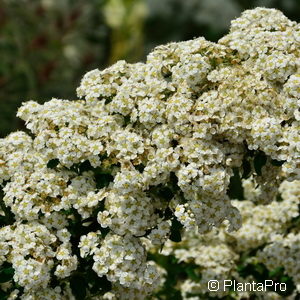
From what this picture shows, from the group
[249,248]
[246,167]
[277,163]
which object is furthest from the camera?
[249,248]

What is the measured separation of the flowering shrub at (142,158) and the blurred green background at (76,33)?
4725 mm

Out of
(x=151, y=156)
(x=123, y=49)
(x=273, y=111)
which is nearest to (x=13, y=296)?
(x=151, y=156)

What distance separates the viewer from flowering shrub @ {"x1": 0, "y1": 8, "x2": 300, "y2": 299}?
297cm

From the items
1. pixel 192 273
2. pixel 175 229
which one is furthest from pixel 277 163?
pixel 192 273

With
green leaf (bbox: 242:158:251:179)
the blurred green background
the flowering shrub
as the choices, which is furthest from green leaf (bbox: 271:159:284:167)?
the blurred green background

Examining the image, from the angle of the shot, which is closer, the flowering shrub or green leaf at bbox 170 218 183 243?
the flowering shrub

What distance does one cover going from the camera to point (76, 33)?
9.93 m

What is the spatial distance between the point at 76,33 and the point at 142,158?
7130mm

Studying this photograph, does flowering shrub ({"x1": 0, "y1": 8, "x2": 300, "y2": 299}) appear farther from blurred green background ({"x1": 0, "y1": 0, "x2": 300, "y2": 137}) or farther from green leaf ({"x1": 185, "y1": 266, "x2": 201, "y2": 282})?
blurred green background ({"x1": 0, "y1": 0, "x2": 300, "y2": 137})

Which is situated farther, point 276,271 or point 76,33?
point 76,33

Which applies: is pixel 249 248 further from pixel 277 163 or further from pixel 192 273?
pixel 277 163

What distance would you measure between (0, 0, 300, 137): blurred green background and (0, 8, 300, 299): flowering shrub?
4.72m

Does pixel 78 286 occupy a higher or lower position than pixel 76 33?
lower

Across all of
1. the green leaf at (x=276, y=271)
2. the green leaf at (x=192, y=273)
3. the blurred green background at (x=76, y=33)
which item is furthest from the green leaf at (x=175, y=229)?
the blurred green background at (x=76, y=33)
